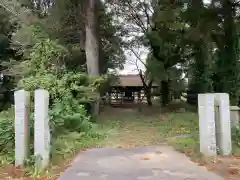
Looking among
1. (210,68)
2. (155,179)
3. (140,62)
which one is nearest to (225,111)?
(155,179)

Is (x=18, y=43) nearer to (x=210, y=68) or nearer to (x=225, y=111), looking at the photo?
(x=210, y=68)

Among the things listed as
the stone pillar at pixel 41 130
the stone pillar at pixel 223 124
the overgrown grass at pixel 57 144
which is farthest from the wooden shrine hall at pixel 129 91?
the stone pillar at pixel 41 130

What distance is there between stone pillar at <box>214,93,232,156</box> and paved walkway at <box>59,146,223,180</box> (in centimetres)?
92

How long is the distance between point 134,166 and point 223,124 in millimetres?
2389

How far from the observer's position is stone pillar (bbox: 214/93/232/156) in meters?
6.96

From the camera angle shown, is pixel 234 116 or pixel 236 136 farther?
pixel 234 116

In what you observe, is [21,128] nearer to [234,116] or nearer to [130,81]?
[234,116]

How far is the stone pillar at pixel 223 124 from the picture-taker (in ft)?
22.8

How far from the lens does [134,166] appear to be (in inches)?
Answer: 240

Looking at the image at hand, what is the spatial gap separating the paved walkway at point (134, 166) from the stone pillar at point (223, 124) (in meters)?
0.92

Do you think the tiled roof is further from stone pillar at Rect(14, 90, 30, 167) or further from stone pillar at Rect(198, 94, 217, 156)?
stone pillar at Rect(14, 90, 30, 167)

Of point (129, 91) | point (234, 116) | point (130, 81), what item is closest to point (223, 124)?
point (234, 116)

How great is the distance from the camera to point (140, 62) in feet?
98.8

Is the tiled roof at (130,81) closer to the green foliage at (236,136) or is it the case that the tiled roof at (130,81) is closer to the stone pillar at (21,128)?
the green foliage at (236,136)
